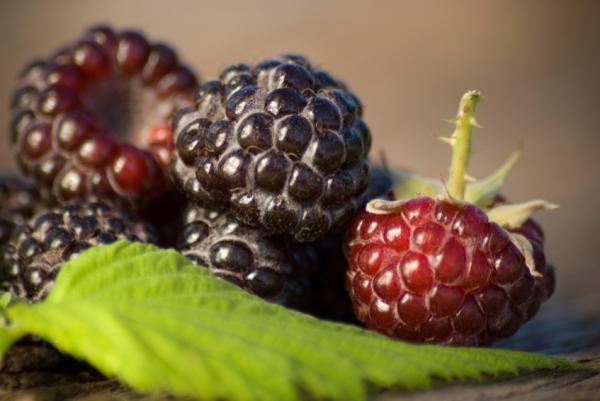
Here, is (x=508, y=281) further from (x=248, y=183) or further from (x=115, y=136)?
(x=115, y=136)

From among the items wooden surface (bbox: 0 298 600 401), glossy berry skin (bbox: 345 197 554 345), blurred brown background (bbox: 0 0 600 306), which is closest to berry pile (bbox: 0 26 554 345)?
glossy berry skin (bbox: 345 197 554 345)

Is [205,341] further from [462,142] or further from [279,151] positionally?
[462,142]

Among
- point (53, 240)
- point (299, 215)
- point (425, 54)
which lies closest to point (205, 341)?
point (299, 215)

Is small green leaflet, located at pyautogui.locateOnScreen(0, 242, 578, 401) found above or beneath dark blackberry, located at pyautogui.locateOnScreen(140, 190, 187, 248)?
above

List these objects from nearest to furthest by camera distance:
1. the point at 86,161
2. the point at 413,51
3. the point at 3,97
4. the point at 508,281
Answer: the point at 508,281
the point at 86,161
the point at 3,97
the point at 413,51

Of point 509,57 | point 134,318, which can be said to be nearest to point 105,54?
point 134,318

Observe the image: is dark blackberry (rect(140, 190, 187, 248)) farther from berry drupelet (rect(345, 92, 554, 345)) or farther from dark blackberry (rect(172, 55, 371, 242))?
berry drupelet (rect(345, 92, 554, 345))

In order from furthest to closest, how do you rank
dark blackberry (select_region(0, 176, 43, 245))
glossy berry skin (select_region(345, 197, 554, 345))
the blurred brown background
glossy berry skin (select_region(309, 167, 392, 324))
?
the blurred brown background, dark blackberry (select_region(0, 176, 43, 245)), glossy berry skin (select_region(309, 167, 392, 324)), glossy berry skin (select_region(345, 197, 554, 345))
